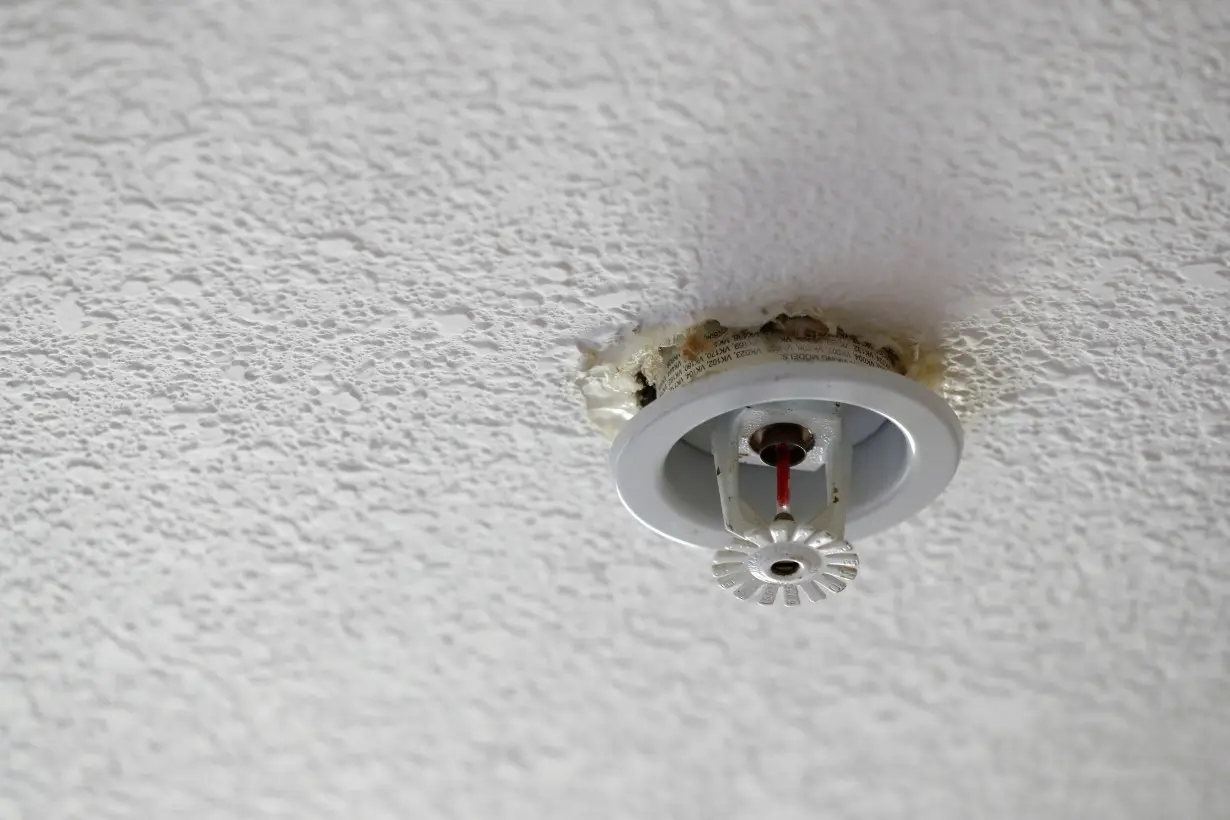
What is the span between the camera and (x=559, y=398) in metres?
0.82

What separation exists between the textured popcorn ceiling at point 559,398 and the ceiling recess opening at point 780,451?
44 millimetres

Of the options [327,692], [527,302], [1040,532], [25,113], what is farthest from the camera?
[327,692]

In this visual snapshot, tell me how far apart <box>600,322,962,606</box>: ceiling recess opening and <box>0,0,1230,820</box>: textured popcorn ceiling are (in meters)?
0.04

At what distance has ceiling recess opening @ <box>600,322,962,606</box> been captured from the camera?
0.72 metres

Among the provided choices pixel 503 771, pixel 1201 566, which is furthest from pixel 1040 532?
pixel 503 771

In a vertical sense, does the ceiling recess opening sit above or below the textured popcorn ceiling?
below

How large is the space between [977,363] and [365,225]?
38 cm

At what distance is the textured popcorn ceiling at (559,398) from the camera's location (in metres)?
0.65

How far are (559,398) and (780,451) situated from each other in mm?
148

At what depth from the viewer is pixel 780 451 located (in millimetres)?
767

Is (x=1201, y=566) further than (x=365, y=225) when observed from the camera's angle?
Yes

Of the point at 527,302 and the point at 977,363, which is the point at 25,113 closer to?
the point at 527,302

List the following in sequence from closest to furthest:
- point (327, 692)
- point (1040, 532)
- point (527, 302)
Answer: point (527, 302), point (1040, 532), point (327, 692)

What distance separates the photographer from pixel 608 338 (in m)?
0.78
